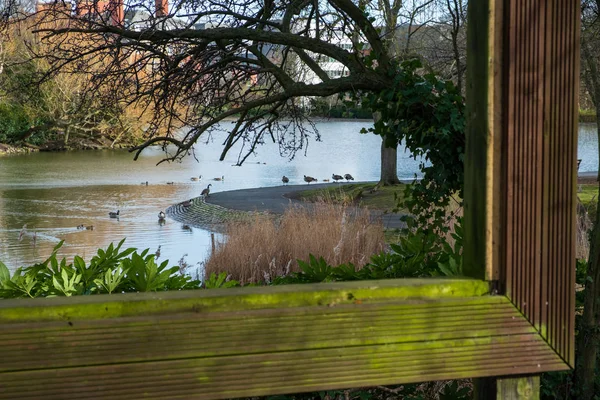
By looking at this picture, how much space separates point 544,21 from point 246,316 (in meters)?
0.95

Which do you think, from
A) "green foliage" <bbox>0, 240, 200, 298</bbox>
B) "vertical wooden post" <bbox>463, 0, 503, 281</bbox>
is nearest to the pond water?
"green foliage" <bbox>0, 240, 200, 298</bbox>

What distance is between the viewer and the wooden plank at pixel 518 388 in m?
1.77

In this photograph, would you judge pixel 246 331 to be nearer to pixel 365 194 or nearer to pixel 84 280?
pixel 84 280

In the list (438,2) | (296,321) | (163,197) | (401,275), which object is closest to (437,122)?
(401,275)

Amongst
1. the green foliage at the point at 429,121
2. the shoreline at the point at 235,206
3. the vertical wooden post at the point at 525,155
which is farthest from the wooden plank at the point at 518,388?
the shoreline at the point at 235,206

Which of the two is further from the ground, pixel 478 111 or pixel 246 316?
pixel 478 111

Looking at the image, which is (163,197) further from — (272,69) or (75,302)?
(75,302)

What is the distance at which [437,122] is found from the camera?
4105 millimetres

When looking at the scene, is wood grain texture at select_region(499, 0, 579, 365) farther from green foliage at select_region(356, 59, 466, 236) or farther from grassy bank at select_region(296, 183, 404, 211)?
grassy bank at select_region(296, 183, 404, 211)

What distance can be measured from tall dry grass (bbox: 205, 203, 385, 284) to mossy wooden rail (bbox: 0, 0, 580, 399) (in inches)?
266

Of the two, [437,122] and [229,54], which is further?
[229,54]

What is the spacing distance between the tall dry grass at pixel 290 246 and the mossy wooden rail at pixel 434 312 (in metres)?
6.75

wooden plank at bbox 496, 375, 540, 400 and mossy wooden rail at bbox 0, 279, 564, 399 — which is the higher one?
mossy wooden rail at bbox 0, 279, 564, 399

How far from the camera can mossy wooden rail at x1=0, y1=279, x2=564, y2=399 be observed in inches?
60.7
